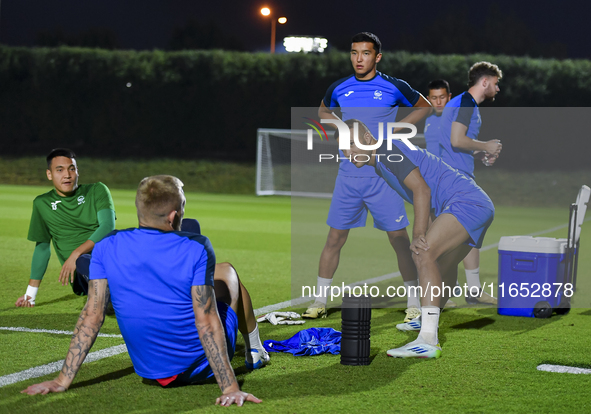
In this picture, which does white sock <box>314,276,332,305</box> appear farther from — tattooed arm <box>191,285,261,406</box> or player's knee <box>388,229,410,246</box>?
tattooed arm <box>191,285,261,406</box>

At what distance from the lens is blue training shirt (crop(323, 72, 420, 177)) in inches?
234

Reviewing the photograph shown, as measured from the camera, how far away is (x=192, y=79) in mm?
33938

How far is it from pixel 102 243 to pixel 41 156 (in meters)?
30.7

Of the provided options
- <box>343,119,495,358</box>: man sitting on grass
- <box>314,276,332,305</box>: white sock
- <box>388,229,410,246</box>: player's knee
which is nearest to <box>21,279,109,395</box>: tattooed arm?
<box>343,119,495,358</box>: man sitting on grass

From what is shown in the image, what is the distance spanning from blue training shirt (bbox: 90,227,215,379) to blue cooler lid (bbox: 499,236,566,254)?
3.40m

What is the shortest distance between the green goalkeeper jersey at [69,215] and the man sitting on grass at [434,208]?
94.1 inches

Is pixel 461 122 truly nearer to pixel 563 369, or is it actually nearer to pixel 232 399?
pixel 563 369

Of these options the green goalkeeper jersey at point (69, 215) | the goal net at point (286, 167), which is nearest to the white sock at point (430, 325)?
the green goalkeeper jersey at point (69, 215)

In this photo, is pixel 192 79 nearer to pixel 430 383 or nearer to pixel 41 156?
pixel 41 156

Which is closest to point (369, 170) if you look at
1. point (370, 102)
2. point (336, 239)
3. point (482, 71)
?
point (370, 102)

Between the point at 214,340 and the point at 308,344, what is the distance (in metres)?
1.41

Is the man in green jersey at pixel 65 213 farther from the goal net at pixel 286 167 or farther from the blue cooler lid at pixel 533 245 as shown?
the goal net at pixel 286 167

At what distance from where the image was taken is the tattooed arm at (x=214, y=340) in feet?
11.3

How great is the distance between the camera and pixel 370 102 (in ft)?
19.5
